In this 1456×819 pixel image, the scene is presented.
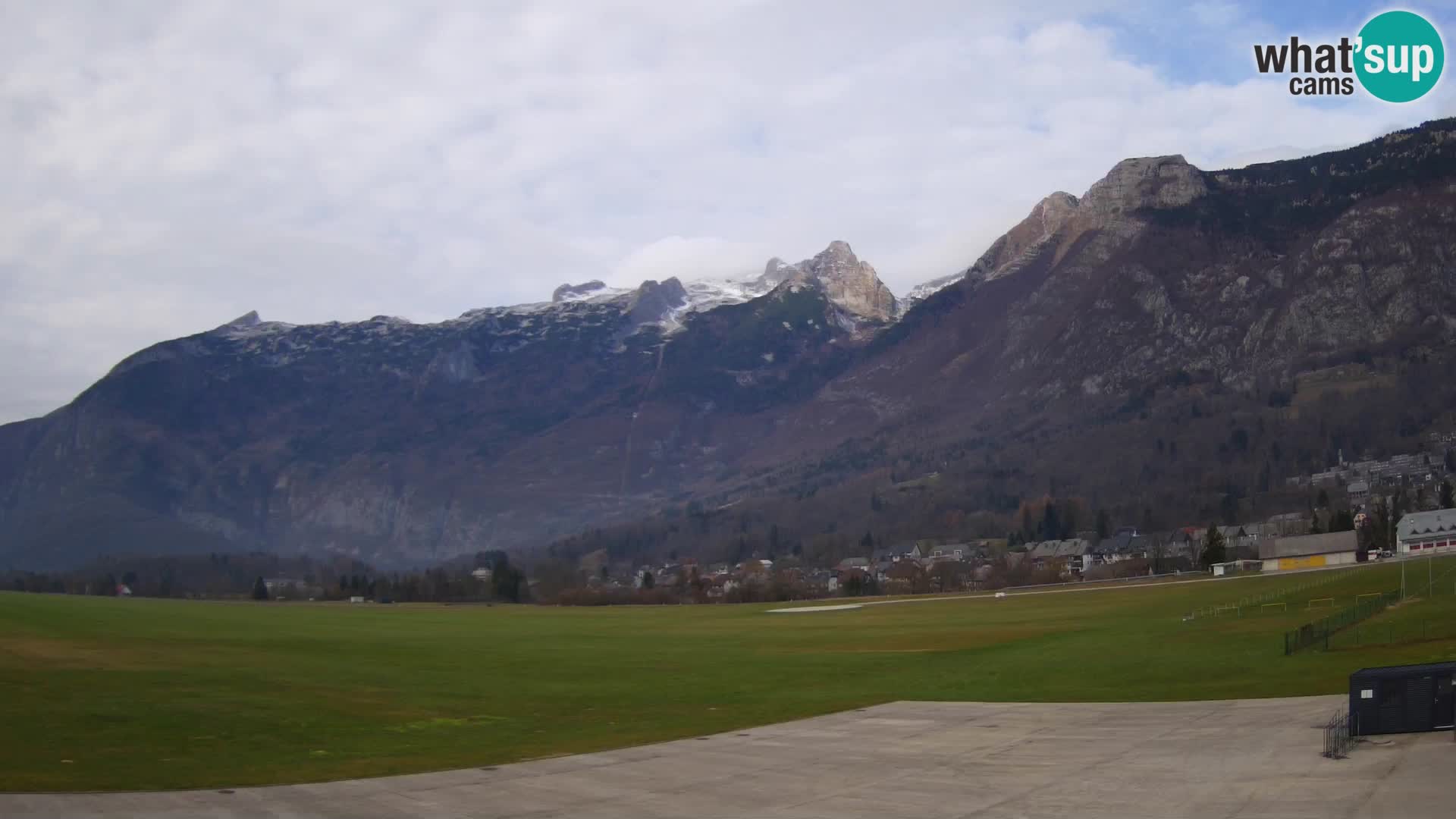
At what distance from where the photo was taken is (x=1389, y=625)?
205 ft

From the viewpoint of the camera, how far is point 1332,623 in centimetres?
6700

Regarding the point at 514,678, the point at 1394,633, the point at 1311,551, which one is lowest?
the point at 514,678

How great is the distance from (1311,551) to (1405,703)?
115 m

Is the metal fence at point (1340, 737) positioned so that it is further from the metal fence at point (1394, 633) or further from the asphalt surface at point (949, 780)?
the metal fence at point (1394, 633)

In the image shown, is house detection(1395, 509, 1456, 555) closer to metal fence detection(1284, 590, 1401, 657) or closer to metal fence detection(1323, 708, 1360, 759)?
metal fence detection(1284, 590, 1401, 657)

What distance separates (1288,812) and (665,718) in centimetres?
2709

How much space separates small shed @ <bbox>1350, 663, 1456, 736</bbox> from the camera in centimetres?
3772

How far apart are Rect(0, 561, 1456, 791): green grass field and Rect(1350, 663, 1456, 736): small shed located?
9965mm

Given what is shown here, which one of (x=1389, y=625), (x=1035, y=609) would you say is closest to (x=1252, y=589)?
(x=1035, y=609)

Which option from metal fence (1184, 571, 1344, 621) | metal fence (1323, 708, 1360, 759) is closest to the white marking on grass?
metal fence (1184, 571, 1344, 621)

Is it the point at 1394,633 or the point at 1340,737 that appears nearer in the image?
the point at 1340,737

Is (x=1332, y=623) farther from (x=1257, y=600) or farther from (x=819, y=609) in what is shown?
(x=819, y=609)

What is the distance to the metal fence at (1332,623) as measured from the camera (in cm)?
6022

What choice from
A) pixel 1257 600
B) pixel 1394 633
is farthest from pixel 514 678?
pixel 1257 600
